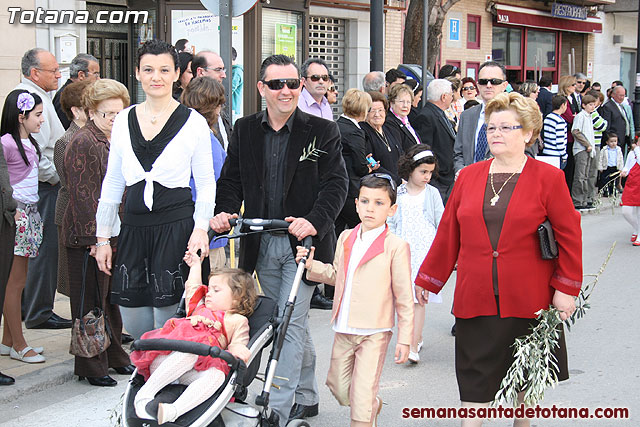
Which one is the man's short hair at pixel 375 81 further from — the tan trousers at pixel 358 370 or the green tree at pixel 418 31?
the tan trousers at pixel 358 370

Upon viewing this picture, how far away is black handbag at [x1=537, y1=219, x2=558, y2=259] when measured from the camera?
409 centimetres

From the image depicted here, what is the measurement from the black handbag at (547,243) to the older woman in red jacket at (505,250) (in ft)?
0.10

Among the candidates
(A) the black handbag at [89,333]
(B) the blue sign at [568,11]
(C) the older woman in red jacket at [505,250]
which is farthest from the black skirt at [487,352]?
(B) the blue sign at [568,11]

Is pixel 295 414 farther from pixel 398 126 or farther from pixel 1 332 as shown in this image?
pixel 398 126

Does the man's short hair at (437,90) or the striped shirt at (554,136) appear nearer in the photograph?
the man's short hair at (437,90)

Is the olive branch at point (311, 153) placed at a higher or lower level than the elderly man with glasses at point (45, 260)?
higher

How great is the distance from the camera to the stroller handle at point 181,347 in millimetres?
3535

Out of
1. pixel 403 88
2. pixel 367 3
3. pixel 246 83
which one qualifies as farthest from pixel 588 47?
pixel 403 88

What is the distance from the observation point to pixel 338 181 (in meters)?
4.83

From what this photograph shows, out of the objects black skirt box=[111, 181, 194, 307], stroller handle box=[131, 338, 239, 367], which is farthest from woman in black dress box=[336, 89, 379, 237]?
stroller handle box=[131, 338, 239, 367]

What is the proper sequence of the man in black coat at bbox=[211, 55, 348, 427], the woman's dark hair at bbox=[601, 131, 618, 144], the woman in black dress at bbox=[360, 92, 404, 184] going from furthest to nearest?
the woman's dark hair at bbox=[601, 131, 618, 144] < the woman in black dress at bbox=[360, 92, 404, 184] < the man in black coat at bbox=[211, 55, 348, 427]
